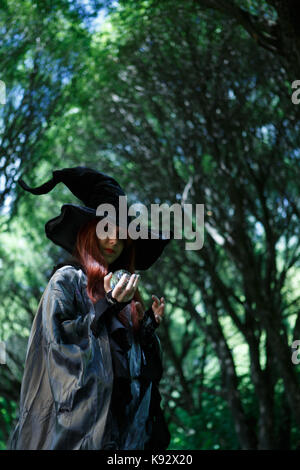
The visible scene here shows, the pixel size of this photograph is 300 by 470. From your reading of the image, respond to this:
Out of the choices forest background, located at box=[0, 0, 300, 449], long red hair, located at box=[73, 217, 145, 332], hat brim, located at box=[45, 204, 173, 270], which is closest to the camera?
long red hair, located at box=[73, 217, 145, 332]

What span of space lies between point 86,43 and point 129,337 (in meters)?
4.93

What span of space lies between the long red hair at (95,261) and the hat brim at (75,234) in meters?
0.07

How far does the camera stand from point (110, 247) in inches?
130

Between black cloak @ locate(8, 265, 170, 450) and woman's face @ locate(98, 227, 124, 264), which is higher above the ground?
woman's face @ locate(98, 227, 124, 264)

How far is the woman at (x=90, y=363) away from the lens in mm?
2570

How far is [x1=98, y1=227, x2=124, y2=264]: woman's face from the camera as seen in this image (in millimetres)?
3301

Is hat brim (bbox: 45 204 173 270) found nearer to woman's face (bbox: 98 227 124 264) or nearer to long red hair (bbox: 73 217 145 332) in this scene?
long red hair (bbox: 73 217 145 332)

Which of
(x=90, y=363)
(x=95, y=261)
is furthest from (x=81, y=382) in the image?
(x=95, y=261)

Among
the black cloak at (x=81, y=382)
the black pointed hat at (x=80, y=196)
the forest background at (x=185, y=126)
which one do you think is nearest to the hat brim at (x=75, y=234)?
the black pointed hat at (x=80, y=196)

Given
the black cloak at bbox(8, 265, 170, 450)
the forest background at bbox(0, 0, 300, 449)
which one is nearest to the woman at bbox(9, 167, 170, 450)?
the black cloak at bbox(8, 265, 170, 450)

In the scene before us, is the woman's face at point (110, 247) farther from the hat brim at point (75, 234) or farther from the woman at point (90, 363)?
the hat brim at point (75, 234)

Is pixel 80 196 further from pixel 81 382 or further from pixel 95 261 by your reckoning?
pixel 81 382

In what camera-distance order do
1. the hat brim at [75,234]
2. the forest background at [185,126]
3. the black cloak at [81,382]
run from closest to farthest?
the black cloak at [81,382] → the hat brim at [75,234] → the forest background at [185,126]

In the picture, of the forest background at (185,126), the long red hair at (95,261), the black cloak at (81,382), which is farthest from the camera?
the forest background at (185,126)
